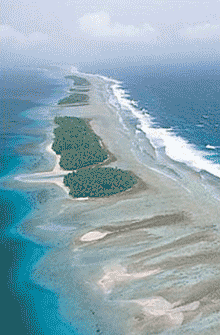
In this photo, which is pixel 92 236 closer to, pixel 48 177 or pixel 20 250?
pixel 20 250

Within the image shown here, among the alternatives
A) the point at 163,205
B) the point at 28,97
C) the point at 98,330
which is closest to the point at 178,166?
the point at 163,205

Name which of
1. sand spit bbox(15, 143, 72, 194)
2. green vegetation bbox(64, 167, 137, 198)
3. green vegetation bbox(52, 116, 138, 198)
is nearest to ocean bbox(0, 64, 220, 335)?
sand spit bbox(15, 143, 72, 194)

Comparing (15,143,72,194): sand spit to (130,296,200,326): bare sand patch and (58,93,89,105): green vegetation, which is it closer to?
(130,296,200,326): bare sand patch

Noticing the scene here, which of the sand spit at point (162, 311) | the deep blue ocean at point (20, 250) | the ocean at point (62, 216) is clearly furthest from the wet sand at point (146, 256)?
the deep blue ocean at point (20, 250)

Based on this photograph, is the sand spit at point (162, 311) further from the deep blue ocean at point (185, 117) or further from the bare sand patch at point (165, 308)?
the deep blue ocean at point (185, 117)

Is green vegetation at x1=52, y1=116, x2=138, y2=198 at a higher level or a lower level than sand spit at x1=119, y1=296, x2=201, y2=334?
higher

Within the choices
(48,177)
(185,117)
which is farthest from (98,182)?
(185,117)

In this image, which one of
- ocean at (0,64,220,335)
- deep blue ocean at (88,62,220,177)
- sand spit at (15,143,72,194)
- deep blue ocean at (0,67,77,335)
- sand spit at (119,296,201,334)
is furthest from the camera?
deep blue ocean at (88,62,220,177)
